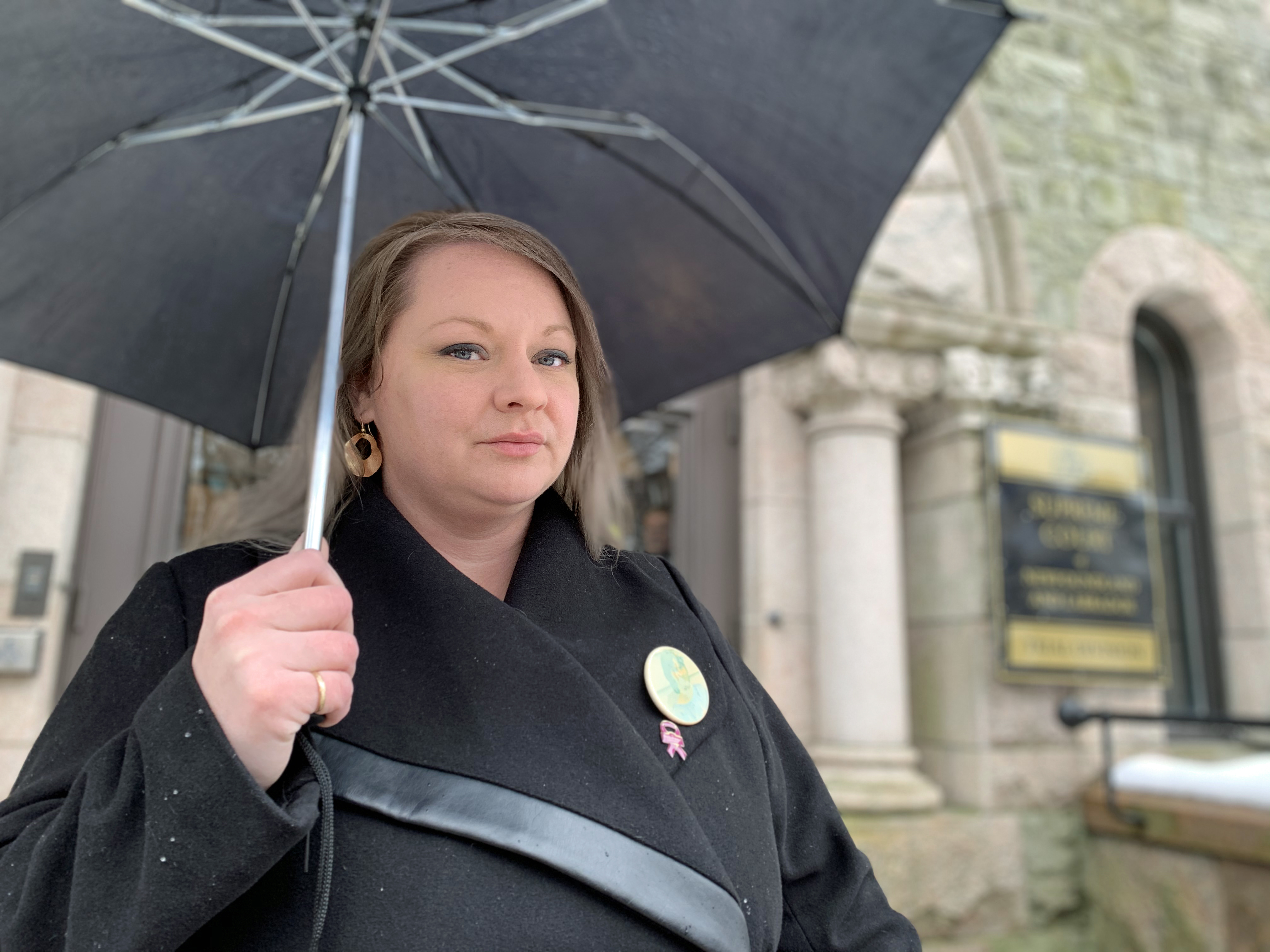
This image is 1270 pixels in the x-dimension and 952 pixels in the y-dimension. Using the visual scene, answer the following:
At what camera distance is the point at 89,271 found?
68.3 inches

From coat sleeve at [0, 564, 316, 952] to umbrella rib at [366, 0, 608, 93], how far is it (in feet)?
3.87

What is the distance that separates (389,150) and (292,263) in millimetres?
295

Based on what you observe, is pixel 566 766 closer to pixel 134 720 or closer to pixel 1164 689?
pixel 134 720

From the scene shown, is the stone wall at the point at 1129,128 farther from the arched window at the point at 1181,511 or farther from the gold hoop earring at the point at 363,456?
the gold hoop earring at the point at 363,456

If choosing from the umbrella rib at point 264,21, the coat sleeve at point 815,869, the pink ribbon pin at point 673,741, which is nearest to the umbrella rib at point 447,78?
the umbrella rib at point 264,21

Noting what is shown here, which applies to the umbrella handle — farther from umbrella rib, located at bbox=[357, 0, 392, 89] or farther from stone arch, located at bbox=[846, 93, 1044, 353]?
stone arch, located at bbox=[846, 93, 1044, 353]

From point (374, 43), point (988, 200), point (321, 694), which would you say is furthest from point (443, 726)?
point (988, 200)

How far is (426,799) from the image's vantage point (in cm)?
92

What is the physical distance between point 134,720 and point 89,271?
123 cm

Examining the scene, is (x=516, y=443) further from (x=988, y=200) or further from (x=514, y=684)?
(x=988, y=200)

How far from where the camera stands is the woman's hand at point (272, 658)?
776mm

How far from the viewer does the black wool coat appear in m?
0.78

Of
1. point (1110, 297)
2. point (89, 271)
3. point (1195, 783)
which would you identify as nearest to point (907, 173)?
point (89, 271)

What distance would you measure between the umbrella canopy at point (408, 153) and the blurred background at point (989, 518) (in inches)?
44.6
